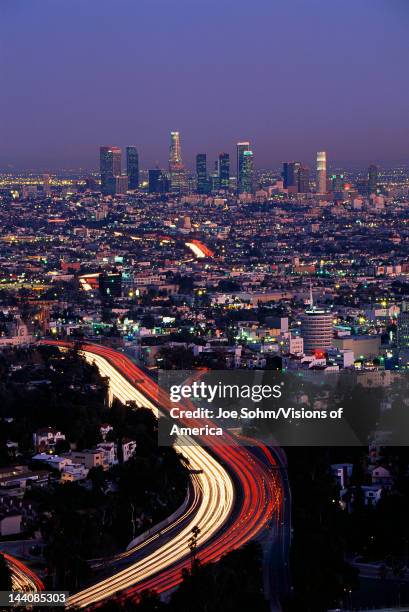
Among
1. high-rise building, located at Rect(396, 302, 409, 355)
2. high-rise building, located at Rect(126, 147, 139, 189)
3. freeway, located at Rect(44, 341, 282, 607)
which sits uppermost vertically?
freeway, located at Rect(44, 341, 282, 607)

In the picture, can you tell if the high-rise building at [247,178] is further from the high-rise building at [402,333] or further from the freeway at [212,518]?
the freeway at [212,518]

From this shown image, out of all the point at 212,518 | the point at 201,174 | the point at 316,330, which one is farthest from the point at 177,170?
the point at 212,518

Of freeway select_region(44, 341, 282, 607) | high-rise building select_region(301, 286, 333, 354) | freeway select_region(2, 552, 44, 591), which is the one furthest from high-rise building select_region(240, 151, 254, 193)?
freeway select_region(2, 552, 44, 591)

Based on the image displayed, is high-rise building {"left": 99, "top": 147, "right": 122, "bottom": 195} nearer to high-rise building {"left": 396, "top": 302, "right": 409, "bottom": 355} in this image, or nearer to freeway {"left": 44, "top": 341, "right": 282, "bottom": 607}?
high-rise building {"left": 396, "top": 302, "right": 409, "bottom": 355}

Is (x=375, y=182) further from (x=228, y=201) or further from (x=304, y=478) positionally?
(x=304, y=478)

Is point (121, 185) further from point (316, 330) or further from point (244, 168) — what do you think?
point (316, 330)

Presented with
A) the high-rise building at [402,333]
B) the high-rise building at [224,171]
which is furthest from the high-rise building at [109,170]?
the high-rise building at [402,333]
